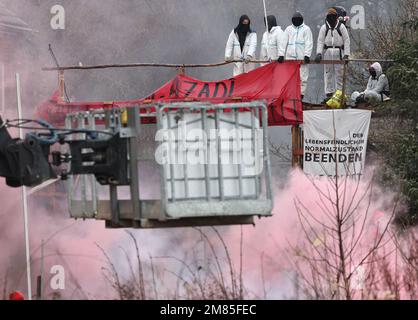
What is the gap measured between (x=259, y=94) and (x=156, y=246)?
10.5ft

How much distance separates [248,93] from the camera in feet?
67.5

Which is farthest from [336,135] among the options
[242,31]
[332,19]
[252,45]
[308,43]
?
[242,31]

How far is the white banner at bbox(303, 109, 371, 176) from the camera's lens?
20750 millimetres

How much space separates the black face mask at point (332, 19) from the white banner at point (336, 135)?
1.97m

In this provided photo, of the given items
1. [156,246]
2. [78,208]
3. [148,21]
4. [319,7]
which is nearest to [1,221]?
[156,246]

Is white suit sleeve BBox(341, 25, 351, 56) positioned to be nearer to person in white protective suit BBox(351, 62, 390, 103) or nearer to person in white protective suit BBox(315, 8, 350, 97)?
person in white protective suit BBox(315, 8, 350, 97)

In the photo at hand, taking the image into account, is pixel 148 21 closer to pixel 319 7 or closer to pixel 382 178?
pixel 319 7

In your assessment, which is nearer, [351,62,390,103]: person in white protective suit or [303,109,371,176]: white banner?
[303,109,371,176]: white banner

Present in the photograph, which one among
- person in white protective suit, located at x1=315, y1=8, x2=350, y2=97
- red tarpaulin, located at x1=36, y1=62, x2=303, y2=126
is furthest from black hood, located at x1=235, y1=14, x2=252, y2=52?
red tarpaulin, located at x1=36, y1=62, x2=303, y2=126

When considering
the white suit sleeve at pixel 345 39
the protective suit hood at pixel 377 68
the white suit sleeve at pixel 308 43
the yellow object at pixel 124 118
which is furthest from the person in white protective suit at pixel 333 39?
the yellow object at pixel 124 118

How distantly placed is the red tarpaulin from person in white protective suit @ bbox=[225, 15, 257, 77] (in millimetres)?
1389

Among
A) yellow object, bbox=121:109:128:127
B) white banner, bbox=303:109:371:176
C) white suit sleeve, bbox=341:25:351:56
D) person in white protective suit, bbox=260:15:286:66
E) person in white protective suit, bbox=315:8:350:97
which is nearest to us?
yellow object, bbox=121:109:128:127

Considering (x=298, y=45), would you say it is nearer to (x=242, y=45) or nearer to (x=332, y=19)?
(x=332, y=19)
